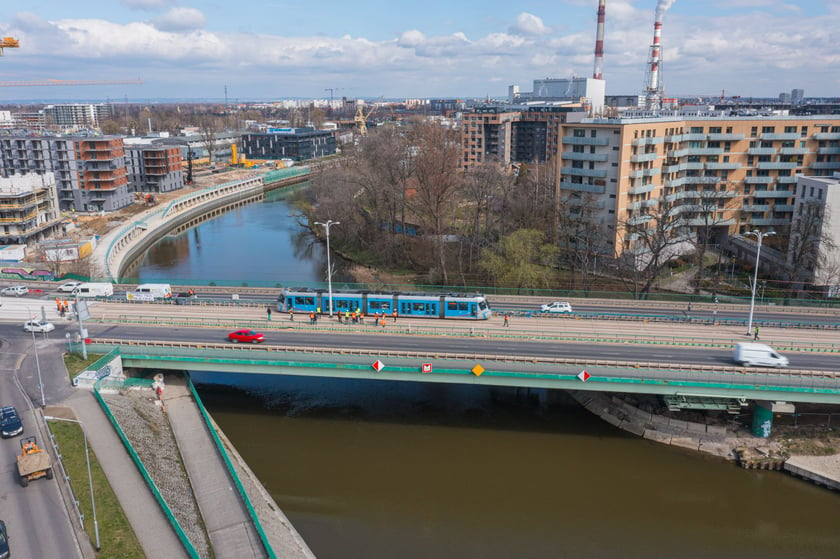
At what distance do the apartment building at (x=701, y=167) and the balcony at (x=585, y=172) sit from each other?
109 millimetres

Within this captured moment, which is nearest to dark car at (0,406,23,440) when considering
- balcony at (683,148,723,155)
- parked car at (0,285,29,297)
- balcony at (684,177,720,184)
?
parked car at (0,285,29,297)

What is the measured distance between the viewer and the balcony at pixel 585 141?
6569 centimetres

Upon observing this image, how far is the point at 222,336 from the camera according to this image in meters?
40.9

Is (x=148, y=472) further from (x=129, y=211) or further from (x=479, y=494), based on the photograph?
(x=129, y=211)

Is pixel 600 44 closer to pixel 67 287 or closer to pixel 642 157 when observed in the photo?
pixel 642 157

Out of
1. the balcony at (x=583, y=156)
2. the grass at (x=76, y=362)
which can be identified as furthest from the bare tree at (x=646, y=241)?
the grass at (x=76, y=362)

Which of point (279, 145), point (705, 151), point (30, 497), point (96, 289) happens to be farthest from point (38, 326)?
point (279, 145)

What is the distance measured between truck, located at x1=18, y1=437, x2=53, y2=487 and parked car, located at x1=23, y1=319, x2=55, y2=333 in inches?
683

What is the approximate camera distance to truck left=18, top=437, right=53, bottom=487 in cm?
2581

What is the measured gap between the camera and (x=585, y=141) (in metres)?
67.0

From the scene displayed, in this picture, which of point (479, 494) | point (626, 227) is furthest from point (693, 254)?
point (479, 494)

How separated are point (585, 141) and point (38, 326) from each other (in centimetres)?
5401

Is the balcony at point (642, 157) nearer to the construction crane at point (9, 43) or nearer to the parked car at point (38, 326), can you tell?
the parked car at point (38, 326)

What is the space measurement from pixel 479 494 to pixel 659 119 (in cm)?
5174
